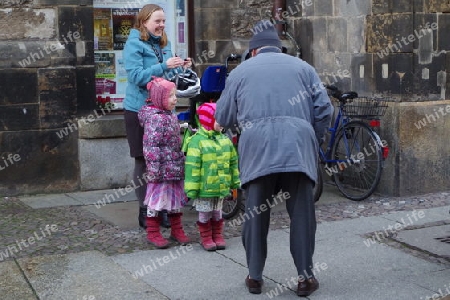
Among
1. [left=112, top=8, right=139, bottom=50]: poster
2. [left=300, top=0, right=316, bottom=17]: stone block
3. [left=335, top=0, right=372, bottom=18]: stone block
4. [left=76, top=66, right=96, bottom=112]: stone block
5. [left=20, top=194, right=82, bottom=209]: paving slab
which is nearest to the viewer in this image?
[left=20, top=194, right=82, bottom=209]: paving slab

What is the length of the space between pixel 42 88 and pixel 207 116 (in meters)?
2.84

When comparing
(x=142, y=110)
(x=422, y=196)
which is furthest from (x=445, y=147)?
(x=142, y=110)

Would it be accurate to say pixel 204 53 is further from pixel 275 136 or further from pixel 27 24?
pixel 275 136

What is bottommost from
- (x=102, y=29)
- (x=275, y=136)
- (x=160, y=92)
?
(x=275, y=136)

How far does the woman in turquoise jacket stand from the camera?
23.2 feet

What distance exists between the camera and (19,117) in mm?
8633

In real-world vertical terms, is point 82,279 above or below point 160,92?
below

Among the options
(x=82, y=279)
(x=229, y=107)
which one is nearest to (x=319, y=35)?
(x=229, y=107)

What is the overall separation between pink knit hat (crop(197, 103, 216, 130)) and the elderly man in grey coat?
0.97 meters

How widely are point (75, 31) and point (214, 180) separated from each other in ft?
10.6

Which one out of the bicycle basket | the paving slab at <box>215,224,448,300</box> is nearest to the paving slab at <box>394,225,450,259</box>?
the paving slab at <box>215,224,448,300</box>

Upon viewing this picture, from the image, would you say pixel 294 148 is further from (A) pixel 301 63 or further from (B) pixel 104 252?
(B) pixel 104 252

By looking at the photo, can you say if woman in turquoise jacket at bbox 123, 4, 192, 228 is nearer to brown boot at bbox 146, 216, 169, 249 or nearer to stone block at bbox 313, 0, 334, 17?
brown boot at bbox 146, 216, 169, 249

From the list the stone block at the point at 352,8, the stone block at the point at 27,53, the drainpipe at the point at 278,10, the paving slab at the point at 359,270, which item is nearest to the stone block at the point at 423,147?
the stone block at the point at 352,8
